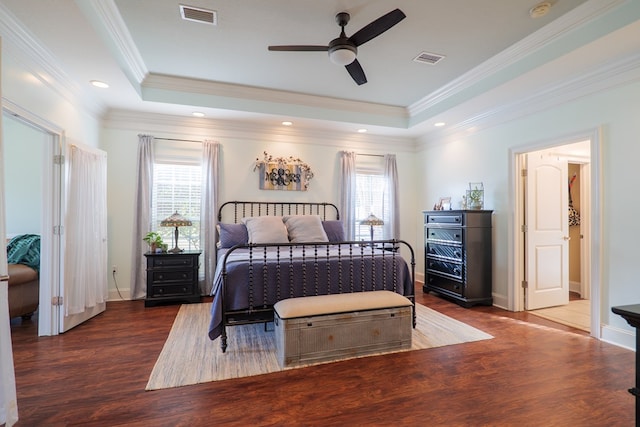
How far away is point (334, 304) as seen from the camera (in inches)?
109

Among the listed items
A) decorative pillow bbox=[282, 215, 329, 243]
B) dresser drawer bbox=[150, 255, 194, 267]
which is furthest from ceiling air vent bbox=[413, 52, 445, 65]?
dresser drawer bbox=[150, 255, 194, 267]

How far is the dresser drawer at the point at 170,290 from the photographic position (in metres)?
4.23

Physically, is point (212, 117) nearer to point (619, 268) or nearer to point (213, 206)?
point (213, 206)

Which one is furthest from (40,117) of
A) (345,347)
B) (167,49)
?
(345,347)

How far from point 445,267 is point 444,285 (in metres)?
0.28

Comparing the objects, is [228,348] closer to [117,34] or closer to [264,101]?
[117,34]

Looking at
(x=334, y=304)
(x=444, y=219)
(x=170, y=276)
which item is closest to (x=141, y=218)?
(x=170, y=276)

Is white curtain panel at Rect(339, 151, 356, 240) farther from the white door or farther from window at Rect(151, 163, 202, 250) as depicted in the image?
the white door

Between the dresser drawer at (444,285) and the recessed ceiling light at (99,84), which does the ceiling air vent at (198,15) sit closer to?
the recessed ceiling light at (99,84)

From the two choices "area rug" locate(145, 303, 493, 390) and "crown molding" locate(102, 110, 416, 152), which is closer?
"area rug" locate(145, 303, 493, 390)

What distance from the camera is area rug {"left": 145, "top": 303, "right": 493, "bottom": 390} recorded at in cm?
A: 245

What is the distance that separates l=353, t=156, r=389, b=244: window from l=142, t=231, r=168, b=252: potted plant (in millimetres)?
3199

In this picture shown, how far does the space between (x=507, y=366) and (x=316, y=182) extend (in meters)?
3.80

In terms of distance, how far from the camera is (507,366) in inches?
102
